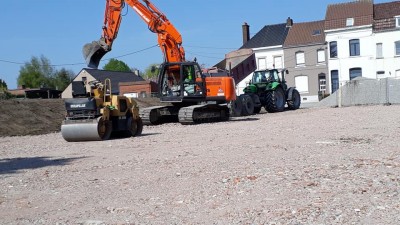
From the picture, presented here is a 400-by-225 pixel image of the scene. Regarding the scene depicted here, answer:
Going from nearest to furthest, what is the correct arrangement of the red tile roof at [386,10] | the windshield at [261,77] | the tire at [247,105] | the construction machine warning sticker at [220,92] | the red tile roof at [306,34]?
the construction machine warning sticker at [220,92], the tire at [247,105], the windshield at [261,77], the red tile roof at [386,10], the red tile roof at [306,34]

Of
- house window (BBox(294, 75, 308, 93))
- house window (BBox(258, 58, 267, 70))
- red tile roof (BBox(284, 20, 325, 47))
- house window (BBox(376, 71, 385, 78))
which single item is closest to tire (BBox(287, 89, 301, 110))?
house window (BBox(376, 71, 385, 78))

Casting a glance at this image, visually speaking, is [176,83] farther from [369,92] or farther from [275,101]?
[369,92]

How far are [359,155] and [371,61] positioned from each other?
47886mm

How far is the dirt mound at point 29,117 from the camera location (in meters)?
26.5

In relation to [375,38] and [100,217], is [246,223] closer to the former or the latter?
[100,217]

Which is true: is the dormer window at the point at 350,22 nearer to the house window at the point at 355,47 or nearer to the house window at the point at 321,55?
the house window at the point at 355,47

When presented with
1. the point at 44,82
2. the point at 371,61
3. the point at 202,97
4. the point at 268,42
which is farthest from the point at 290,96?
the point at 44,82

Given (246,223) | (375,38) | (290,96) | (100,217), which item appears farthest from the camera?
(375,38)

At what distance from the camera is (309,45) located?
62.9m

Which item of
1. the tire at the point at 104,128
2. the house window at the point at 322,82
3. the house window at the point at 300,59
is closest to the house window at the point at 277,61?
the house window at the point at 300,59

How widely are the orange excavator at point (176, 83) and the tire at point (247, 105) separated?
4.87 metres

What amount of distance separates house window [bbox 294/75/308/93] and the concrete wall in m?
22.8

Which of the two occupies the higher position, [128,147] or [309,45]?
[309,45]

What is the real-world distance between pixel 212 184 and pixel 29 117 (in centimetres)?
2164
